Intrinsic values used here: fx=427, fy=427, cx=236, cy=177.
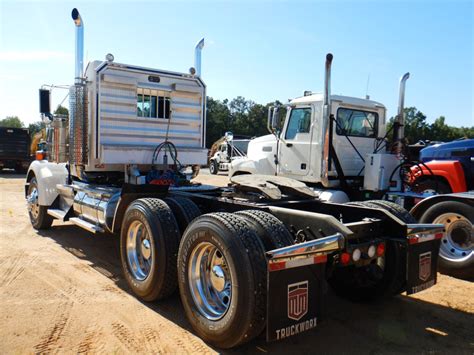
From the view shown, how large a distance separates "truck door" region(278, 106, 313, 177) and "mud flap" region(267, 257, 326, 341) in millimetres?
5445

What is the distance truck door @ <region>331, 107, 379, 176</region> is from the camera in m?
8.62

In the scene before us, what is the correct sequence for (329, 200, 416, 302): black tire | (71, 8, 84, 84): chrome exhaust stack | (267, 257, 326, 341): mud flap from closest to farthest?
(267, 257, 326, 341): mud flap < (329, 200, 416, 302): black tire < (71, 8, 84, 84): chrome exhaust stack

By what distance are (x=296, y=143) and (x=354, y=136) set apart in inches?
47.8

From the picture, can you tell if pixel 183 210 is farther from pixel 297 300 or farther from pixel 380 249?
pixel 380 249

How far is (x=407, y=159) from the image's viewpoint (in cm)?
845

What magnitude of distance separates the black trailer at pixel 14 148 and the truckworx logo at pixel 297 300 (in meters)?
25.4

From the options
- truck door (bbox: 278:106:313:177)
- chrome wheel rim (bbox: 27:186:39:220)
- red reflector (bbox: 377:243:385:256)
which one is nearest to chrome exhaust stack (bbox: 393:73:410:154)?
truck door (bbox: 278:106:313:177)

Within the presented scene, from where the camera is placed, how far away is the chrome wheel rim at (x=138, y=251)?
16.0 ft

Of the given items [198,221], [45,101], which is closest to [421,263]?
[198,221]

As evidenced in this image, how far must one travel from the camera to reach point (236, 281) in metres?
3.33

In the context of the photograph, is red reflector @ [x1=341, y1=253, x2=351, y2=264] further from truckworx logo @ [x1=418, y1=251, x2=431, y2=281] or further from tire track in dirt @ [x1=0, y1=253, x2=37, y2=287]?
tire track in dirt @ [x1=0, y1=253, x2=37, y2=287]

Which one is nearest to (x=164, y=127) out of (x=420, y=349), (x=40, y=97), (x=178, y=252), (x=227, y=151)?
(x=40, y=97)

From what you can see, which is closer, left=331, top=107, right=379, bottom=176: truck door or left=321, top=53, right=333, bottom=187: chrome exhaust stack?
left=321, top=53, right=333, bottom=187: chrome exhaust stack

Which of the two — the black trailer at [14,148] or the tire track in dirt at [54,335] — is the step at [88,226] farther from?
the black trailer at [14,148]
